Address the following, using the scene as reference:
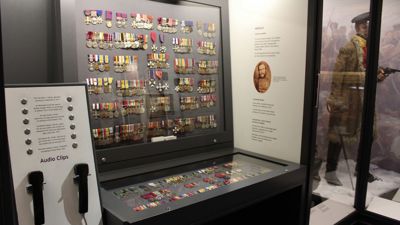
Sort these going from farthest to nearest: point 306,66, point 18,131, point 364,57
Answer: point 364,57 → point 306,66 → point 18,131

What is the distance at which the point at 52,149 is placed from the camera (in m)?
1.24

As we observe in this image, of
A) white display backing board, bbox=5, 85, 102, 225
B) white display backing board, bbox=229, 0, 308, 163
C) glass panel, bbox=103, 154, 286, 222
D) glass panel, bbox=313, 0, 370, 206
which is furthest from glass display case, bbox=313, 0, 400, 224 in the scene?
white display backing board, bbox=5, 85, 102, 225

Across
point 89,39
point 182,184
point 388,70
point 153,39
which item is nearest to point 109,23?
point 89,39

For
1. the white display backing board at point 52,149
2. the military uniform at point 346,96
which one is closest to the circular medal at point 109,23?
the white display backing board at point 52,149

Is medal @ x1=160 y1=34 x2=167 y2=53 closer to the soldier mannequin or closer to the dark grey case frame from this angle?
the dark grey case frame

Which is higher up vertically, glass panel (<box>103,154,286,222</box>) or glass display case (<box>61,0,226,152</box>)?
glass display case (<box>61,0,226,152</box>)

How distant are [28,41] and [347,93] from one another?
113 inches

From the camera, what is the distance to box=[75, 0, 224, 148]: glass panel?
1709 mm

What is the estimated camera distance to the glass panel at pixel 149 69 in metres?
1.71

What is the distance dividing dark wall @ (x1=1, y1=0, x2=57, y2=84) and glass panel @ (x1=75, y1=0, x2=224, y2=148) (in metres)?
0.13

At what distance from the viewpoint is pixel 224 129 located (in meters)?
2.34

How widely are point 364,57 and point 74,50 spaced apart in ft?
8.52

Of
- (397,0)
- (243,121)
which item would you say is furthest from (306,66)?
(397,0)

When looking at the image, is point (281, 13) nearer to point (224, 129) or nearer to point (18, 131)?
point (224, 129)
